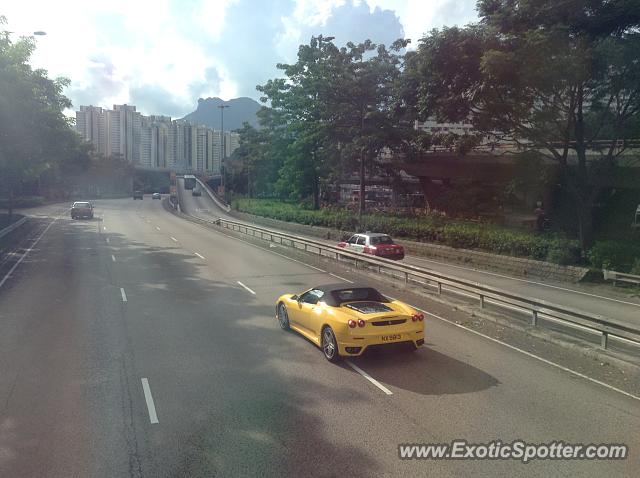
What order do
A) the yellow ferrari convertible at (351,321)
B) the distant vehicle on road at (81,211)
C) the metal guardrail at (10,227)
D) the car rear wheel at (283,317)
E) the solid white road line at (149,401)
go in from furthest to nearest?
the distant vehicle on road at (81,211)
the metal guardrail at (10,227)
the car rear wheel at (283,317)
the yellow ferrari convertible at (351,321)
the solid white road line at (149,401)

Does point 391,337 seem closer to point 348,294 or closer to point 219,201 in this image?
point 348,294

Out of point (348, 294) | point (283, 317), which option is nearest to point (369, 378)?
point (348, 294)

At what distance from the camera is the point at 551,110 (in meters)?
25.7

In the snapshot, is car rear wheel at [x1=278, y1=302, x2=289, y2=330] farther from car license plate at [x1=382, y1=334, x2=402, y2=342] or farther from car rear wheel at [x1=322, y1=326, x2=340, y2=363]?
car license plate at [x1=382, y1=334, x2=402, y2=342]

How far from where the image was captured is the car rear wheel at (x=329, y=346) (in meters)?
9.57

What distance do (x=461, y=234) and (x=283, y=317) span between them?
20016 millimetres

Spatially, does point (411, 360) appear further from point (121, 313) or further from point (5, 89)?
point (5, 89)

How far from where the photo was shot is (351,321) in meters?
9.36

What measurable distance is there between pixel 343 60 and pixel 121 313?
33.7 m

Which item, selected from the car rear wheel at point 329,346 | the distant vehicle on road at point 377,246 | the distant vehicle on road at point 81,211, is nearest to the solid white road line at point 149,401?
the car rear wheel at point 329,346
